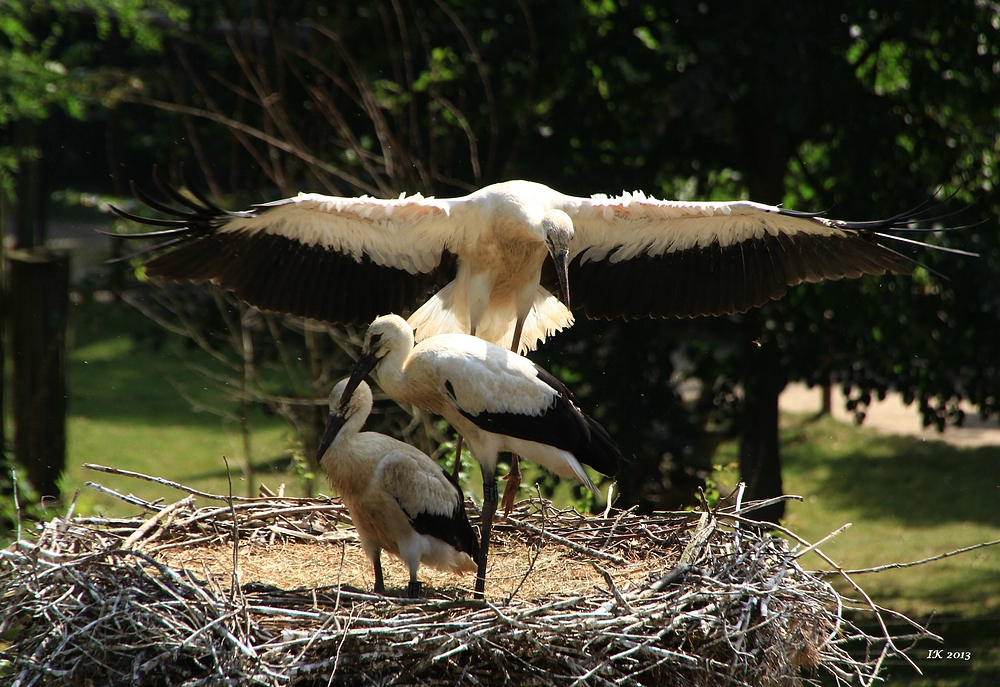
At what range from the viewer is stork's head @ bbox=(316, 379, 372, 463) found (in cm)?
389

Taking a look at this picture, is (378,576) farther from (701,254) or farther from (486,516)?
(701,254)

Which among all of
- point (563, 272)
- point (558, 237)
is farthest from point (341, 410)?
point (558, 237)

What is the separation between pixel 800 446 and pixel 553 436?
8839 millimetres

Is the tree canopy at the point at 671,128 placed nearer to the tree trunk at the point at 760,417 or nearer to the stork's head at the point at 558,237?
the tree trunk at the point at 760,417

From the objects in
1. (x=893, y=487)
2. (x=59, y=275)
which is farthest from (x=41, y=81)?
(x=893, y=487)

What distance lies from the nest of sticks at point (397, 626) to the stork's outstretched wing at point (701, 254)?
4.75 ft

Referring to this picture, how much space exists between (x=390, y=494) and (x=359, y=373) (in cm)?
46

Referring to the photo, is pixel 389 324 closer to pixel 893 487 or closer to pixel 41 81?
pixel 41 81

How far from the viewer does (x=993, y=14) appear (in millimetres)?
6668

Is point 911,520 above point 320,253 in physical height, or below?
below

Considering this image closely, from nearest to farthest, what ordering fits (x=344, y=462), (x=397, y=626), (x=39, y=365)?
(x=397, y=626)
(x=344, y=462)
(x=39, y=365)

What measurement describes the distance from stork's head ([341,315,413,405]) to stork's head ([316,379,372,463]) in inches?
0.9

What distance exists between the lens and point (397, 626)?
3.24 metres

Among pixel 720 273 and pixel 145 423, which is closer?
pixel 720 273
